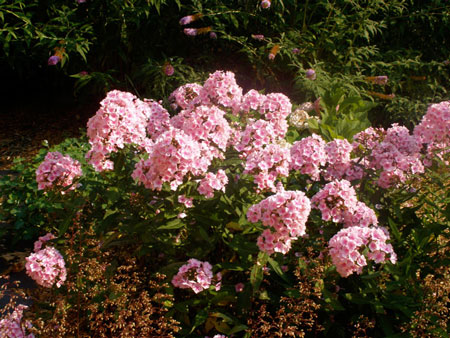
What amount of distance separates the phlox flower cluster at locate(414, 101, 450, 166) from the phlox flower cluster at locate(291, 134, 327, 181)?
63cm

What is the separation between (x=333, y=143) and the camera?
2621mm

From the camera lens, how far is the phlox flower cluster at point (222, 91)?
2.89 meters

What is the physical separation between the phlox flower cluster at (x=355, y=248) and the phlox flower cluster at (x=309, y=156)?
1.40 ft

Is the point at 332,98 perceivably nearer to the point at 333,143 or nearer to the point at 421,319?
the point at 333,143

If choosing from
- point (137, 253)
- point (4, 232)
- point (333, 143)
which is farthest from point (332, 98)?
point (4, 232)

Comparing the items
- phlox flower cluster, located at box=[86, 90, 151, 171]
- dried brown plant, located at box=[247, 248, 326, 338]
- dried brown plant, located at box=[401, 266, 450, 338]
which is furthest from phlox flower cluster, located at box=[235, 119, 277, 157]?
dried brown plant, located at box=[401, 266, 450, 338]

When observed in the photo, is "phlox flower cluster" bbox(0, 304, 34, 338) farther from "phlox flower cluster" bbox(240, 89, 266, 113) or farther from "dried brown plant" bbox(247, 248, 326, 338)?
"phlox flower cluster" bbox(240, 89, 266, 113)

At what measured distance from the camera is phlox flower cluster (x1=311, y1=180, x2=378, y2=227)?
7.54 ft

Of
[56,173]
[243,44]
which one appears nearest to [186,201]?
[56,173]

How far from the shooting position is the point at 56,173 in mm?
2559

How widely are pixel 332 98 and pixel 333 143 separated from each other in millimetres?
1618

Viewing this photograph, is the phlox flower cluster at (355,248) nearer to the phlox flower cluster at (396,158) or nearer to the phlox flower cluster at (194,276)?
the phlox flower cluster at (396,158)

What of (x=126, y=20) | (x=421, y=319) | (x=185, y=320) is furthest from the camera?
(x=126, y=20)

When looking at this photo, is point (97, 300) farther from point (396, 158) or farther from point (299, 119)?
point (299, 119)
